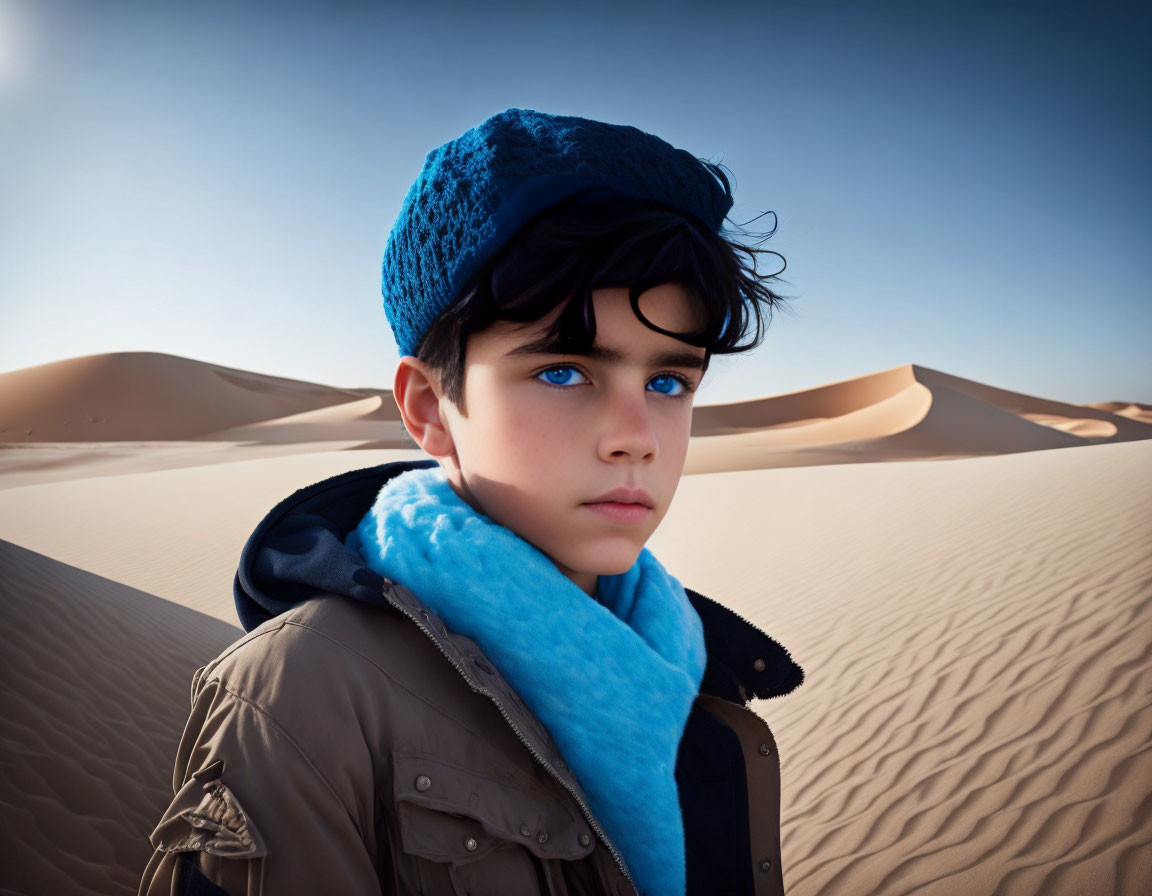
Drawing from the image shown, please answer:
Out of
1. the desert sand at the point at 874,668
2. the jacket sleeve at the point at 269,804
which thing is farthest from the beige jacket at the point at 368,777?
the desert sand at the point at 874,668

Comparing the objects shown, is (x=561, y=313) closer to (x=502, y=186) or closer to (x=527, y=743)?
(x=502, y=186)

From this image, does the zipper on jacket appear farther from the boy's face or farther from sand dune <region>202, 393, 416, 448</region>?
sand dune <region>202, 393, 416, 448</region>

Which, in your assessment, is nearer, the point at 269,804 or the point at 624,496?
the point at 269,804

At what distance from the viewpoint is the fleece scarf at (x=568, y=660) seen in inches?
49.2

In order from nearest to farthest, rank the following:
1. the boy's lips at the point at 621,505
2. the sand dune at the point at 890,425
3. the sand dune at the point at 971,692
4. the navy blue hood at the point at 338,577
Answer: the navy blue hood at the point at 338,577
the boy's lips at the point at 621,505
the sand dune at the point at 971,692
the sand dune at the point at 890,425

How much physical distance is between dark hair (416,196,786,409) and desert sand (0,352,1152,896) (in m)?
3.09

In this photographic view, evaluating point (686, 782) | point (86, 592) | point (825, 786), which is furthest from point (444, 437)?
point (86, 592)

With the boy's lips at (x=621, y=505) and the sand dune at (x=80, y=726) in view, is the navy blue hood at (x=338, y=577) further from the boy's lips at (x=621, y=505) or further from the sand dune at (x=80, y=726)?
the sand dune at (x=80, y=726)

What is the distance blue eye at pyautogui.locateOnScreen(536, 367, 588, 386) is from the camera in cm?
129

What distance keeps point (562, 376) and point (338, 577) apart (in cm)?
53

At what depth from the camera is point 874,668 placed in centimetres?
561

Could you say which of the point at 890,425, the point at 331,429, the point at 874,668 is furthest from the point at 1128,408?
the point at 874,668

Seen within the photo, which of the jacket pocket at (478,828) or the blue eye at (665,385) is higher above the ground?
the blue eye at (665,385)

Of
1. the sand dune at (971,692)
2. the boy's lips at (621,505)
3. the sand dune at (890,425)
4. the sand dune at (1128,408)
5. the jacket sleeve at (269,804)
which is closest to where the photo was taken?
the jacket sleeve at (269,804)
